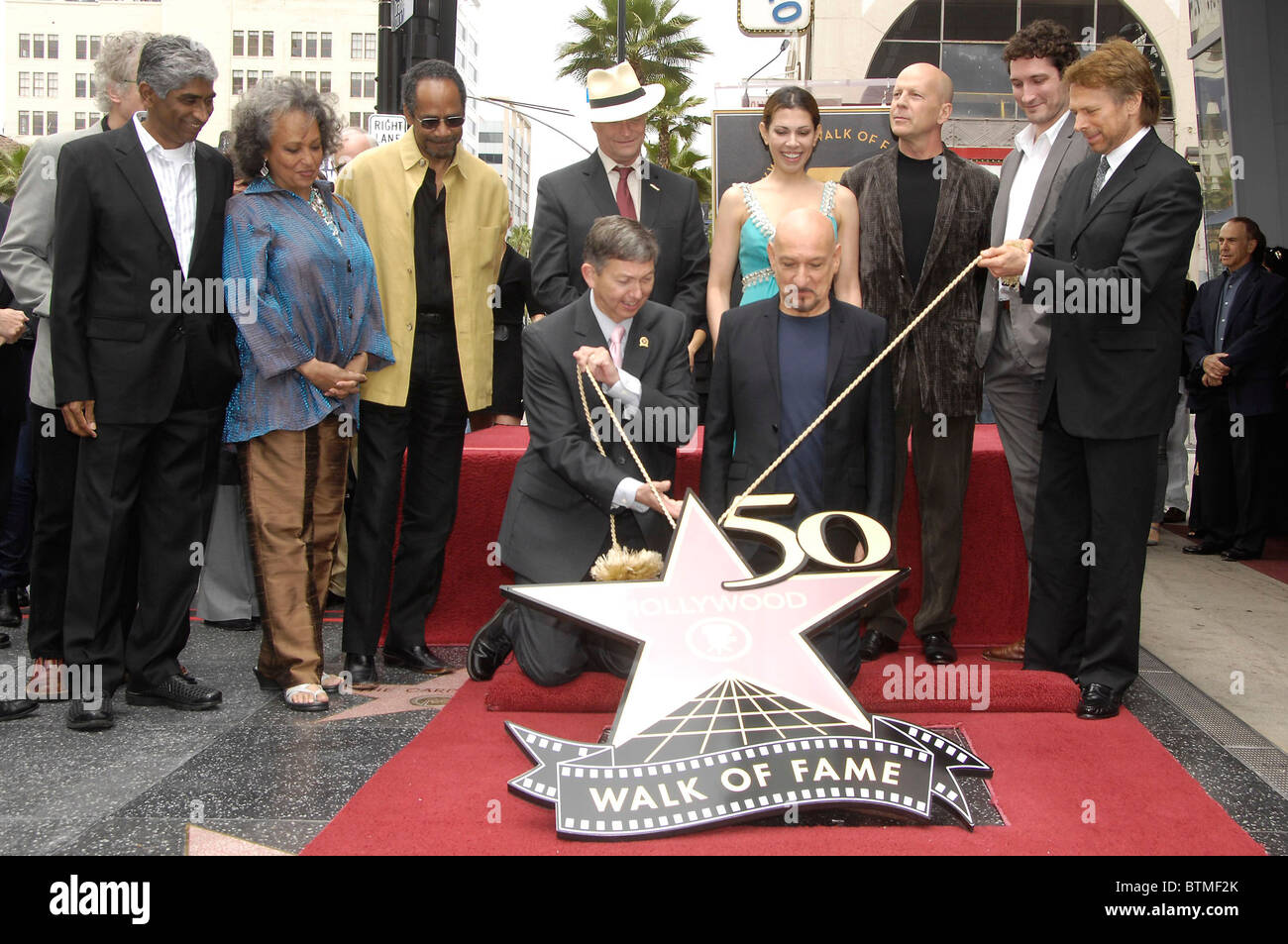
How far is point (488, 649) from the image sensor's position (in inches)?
181

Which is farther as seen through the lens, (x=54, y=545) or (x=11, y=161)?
(x=11, y=161)

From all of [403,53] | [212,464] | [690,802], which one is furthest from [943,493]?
[403,53]

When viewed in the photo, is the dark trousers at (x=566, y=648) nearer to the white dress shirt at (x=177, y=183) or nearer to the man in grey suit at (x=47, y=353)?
the man in grey suit at (x=47, y=353)

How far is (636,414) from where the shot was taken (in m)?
4.15

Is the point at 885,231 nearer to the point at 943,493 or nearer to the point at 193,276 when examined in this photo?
the point at 943,493

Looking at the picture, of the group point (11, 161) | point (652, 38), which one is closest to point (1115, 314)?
point (11, 161)

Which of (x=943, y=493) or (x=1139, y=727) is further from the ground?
(x=943, y=493)

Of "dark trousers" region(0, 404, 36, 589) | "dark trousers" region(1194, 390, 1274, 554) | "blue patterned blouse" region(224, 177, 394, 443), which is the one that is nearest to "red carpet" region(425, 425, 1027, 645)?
"blue patterned blouse" region(224, 177, 394, 443)

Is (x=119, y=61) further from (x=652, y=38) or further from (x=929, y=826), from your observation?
(x=652, y=38)

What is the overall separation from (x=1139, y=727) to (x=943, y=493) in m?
1.16

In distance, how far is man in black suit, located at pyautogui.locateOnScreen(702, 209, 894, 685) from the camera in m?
4.20

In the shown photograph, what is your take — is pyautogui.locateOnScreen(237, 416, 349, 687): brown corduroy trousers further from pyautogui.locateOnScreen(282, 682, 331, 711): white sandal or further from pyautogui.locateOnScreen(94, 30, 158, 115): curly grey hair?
pyautogui.locateOnScreen(94, 30, 158, 115): curly grey hair

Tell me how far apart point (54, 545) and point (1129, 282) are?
3934 millimetres

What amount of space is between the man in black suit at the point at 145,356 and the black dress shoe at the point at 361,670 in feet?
1.78
